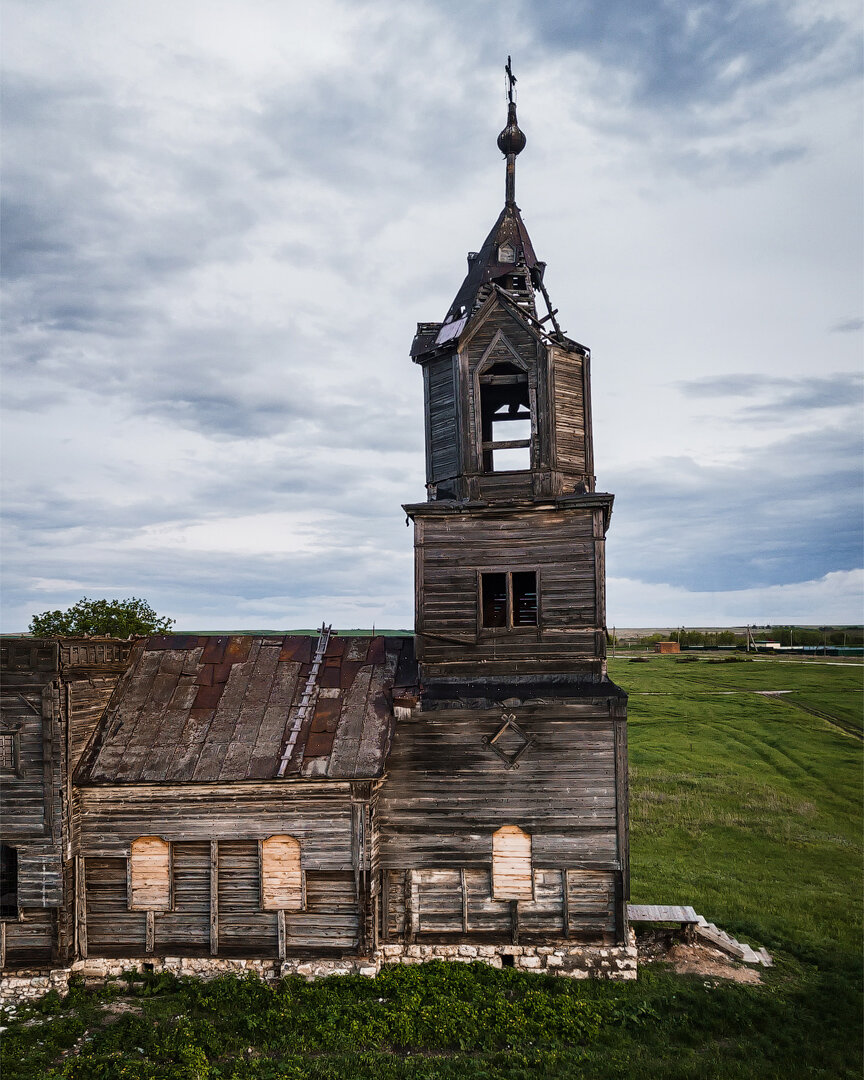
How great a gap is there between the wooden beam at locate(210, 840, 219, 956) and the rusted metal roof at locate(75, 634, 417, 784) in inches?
69.6

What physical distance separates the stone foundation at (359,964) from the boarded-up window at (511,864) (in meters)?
1.22

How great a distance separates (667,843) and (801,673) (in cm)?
6470

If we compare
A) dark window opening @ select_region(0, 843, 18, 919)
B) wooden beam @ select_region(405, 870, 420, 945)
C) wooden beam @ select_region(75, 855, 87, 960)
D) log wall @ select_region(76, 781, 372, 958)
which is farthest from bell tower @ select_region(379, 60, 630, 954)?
dark window opening @ select_region(0, 843, 18, 919)

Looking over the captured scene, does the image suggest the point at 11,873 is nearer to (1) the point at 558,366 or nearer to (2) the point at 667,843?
→ (1) the point at 558,366

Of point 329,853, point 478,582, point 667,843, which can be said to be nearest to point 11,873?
point 329,853

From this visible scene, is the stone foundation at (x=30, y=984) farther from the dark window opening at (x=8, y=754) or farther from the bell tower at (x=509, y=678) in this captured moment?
the bell tower at (x=509, y=678)

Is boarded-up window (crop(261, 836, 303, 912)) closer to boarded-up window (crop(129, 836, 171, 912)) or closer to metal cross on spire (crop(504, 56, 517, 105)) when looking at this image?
boarded-up window (crop(129, 836, 171, 912))

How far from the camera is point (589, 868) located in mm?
16531

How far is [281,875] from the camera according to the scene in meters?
16.2

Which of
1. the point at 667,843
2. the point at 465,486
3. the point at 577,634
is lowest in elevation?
the point at 667,843

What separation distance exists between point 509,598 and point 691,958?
10.1m

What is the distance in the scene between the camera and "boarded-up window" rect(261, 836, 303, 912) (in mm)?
16109

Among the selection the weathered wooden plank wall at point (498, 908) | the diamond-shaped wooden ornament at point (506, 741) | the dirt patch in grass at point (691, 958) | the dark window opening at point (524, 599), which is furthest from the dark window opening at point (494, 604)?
the dirt patch in grass at point (691, 958)

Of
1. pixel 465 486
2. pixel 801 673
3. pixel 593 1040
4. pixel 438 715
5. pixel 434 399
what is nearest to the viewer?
pixel 593 1040
